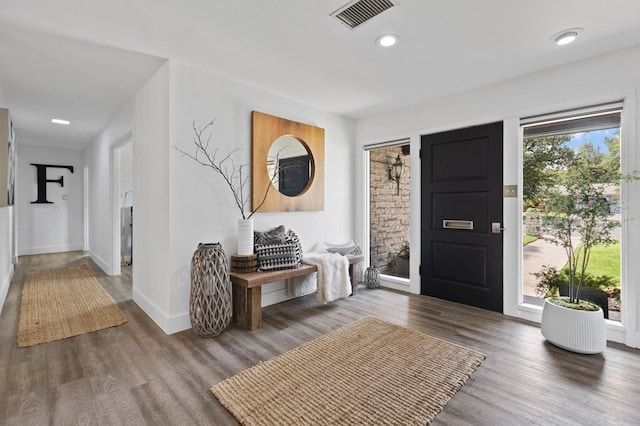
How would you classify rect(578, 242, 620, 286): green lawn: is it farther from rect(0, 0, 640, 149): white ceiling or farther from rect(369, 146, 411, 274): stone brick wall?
rect(369, 146, 411, 274): stone brick wall

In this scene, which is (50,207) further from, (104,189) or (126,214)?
(104,189)

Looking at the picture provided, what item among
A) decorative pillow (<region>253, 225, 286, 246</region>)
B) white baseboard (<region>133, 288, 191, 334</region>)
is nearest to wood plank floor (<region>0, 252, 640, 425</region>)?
white baseboard (<region>133, 288, 191, 334</region>)

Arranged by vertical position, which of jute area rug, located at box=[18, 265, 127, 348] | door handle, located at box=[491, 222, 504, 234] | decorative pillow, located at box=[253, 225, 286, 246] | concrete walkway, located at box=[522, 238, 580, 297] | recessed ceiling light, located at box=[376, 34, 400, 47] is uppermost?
recessed ceiling light, located at box=[376, 34, 400, 47]

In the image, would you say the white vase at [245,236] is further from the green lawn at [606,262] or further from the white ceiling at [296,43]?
the green lawn at [606,262]

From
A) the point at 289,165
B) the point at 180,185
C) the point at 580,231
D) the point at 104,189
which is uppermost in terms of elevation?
the point at 289,165

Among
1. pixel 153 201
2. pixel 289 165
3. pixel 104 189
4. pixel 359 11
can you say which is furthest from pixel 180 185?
pixel 104 189

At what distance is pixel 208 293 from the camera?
2615mm

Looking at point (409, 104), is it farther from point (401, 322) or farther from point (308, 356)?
point (308, 356)

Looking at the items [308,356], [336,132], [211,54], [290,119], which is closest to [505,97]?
[336,132]

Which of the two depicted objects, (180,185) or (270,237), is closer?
(180,185)

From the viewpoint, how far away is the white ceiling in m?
2.01

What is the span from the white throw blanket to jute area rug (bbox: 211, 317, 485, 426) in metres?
0.78

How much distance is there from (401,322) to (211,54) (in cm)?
300

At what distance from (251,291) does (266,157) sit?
1471 mm
